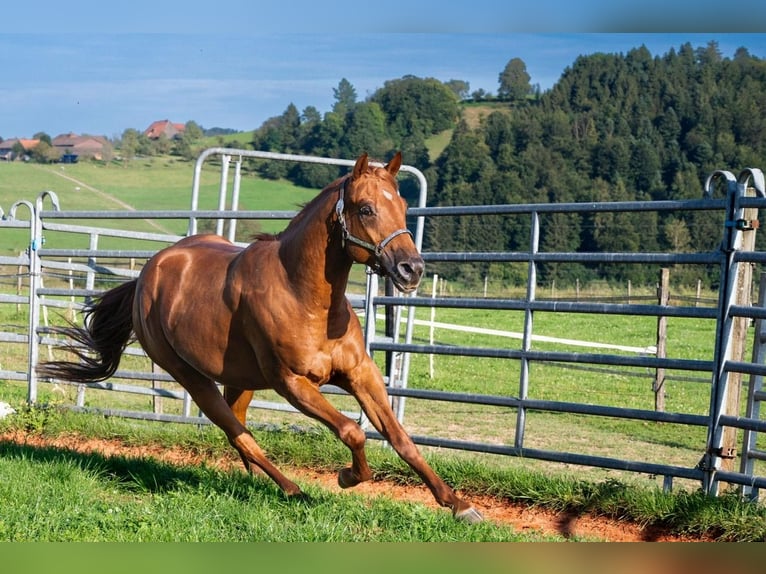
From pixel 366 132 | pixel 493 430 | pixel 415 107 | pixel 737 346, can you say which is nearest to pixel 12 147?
pixel 415 107

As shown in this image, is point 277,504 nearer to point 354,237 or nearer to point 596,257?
point 354,237

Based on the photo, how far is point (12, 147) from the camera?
68.1 meters

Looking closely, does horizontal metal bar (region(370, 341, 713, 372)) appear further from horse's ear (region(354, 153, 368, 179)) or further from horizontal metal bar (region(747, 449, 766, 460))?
horse's ear (region(354, 153, 368, 179))

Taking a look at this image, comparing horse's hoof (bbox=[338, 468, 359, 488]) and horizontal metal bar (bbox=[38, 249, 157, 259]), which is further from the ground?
horizontal metal bar (bbox=[38, 249, 157, 259])

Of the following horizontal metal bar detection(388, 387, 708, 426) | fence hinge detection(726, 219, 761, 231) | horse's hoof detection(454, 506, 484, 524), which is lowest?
horse's hoof detection(454, 506, 484, 524)

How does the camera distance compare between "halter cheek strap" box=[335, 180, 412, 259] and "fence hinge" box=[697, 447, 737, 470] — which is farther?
"fence hinge" box=[697, 447, 737, 470]

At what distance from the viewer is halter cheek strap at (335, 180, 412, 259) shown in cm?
448

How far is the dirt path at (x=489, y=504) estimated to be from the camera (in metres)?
5.05

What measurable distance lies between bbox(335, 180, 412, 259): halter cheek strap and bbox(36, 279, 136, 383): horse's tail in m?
2.61

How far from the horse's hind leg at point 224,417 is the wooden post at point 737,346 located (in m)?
2.66

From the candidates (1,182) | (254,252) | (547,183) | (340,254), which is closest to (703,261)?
(340,254)

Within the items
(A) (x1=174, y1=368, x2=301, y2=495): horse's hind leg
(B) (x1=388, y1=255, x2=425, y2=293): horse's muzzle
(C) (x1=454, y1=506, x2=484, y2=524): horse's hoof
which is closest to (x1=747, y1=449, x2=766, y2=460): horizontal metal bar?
(C) (x1=454, y1=506, x2=484, y2=524): horse's hoof

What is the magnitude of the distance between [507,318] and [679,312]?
22.6 metres

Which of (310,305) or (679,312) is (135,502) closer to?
(310,305)
